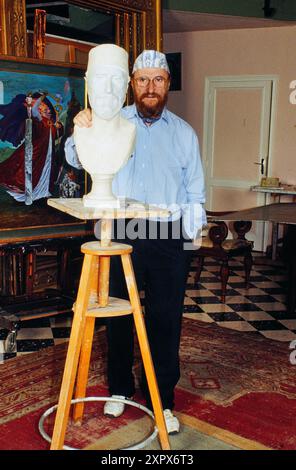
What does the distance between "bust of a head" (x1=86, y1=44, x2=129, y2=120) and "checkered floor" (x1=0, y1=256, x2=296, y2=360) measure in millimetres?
2243

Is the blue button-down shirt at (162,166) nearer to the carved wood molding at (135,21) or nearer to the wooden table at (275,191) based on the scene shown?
the carved wood molding at (135,21)

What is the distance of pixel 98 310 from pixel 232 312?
298 cm

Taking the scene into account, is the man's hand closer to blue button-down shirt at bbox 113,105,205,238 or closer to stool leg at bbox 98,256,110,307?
blue button-down shirt at bbox 113,105,205,238

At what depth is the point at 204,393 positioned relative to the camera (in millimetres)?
3369

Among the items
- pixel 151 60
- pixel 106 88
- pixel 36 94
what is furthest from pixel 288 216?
pixel 106 88

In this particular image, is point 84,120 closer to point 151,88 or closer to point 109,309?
point 151,88

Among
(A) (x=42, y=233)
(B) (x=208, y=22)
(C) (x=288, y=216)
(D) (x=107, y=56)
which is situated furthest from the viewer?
(B) (x=208, y=22)

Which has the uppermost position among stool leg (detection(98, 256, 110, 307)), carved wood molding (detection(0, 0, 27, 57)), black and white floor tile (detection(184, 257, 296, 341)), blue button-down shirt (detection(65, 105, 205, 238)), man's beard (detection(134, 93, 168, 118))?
carved wood molding (detection(0, 0, 27, 57))

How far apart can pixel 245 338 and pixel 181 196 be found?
1861 millimetres

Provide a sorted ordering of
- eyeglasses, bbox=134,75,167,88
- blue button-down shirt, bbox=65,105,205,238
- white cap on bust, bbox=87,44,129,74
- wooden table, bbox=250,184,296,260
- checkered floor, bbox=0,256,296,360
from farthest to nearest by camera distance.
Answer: wooden table, bbox=250,184,296,260, checkered floor, bbox=0,256,296,360, blue button-down shirt, bbox=65,105,205,238, eyeglasses, bbox=134,75,167,88, white cap on bust, bbox=87,44,129,74

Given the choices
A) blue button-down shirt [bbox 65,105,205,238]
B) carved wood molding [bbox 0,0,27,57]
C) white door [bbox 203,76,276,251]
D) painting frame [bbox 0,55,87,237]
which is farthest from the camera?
white door [bbox 203,76,276,251]

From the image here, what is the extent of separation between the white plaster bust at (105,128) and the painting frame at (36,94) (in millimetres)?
1614

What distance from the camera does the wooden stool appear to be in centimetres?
234

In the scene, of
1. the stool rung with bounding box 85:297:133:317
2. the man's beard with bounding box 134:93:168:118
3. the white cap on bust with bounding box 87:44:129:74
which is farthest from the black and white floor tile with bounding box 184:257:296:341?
the white cap on bust with bounding box 87:44:129:74
